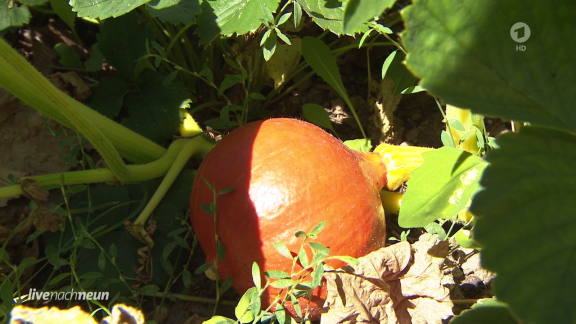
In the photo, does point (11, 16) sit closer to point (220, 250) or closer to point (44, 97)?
point (44, 97)

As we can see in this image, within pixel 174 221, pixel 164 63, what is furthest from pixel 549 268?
pixel 164 63

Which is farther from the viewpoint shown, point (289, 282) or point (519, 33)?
point (289, 282)

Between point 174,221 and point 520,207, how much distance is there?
3.96 ft

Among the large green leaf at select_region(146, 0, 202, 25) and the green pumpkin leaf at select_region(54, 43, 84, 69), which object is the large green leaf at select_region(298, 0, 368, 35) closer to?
the large green leaf at select_region(146, 0, 202, 25)

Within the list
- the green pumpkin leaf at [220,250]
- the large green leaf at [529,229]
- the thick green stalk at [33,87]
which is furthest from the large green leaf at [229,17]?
the large green leaf at [529,229]

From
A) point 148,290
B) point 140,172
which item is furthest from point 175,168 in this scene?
point 148,290

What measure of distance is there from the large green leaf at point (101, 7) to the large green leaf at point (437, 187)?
105 cm

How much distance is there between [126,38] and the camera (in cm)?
201

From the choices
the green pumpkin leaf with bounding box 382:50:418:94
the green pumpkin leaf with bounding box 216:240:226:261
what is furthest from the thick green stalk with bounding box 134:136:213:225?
the green pumpkin leaf with bounding box 382:50:418:94

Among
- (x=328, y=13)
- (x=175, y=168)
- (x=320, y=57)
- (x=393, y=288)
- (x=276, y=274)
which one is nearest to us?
(x=276, y=274)

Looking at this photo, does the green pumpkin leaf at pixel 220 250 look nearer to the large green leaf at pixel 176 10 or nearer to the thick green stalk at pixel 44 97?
the thick green stalk at pixel 44 97

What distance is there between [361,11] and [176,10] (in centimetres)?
94

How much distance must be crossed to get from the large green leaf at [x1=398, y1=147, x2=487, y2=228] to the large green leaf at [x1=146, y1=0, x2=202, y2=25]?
0.91 meters

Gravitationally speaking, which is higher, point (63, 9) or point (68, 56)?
point (63, 9)
